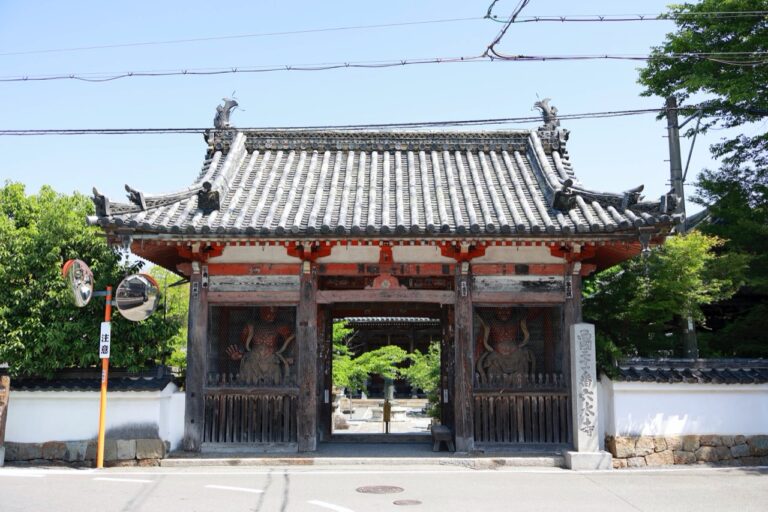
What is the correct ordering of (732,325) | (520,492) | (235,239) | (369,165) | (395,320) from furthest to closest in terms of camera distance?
(395,320)
(732,325)
(369,165)
(235,239)
(520,492)

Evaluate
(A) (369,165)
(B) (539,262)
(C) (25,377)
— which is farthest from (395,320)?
(C) (25,377)

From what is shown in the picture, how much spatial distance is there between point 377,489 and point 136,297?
18.0 ft

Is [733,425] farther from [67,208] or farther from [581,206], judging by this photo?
[67,208]

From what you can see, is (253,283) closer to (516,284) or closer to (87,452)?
(87,452)

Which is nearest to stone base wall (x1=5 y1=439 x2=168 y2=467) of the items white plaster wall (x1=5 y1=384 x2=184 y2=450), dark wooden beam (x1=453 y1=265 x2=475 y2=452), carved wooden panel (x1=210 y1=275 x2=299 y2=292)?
white plaster wall (x1=5 y1=384 x2=184 y2=450)

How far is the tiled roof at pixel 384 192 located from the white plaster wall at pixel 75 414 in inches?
123

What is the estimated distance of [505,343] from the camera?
511 inches

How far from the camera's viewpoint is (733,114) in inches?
822

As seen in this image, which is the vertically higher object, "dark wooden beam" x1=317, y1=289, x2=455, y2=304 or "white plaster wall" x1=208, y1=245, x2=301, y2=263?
"white plaster wall" x1=208, y1=245, x2=301, y2=263

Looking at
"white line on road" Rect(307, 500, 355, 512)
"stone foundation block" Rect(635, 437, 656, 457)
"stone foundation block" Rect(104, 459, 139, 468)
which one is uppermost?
"stone foundation block" Rect(635, 437, 656, 457)

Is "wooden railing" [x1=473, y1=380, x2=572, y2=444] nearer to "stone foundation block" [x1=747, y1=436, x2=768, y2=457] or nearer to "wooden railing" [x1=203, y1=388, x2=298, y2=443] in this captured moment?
"stone foundation block" [x1=747, y1=436, x2=768, y2=457]

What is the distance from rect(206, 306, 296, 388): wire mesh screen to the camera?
12.6 metres

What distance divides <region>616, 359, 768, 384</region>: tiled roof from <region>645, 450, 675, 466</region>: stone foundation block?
1.28 m

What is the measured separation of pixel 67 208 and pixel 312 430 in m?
6.73
